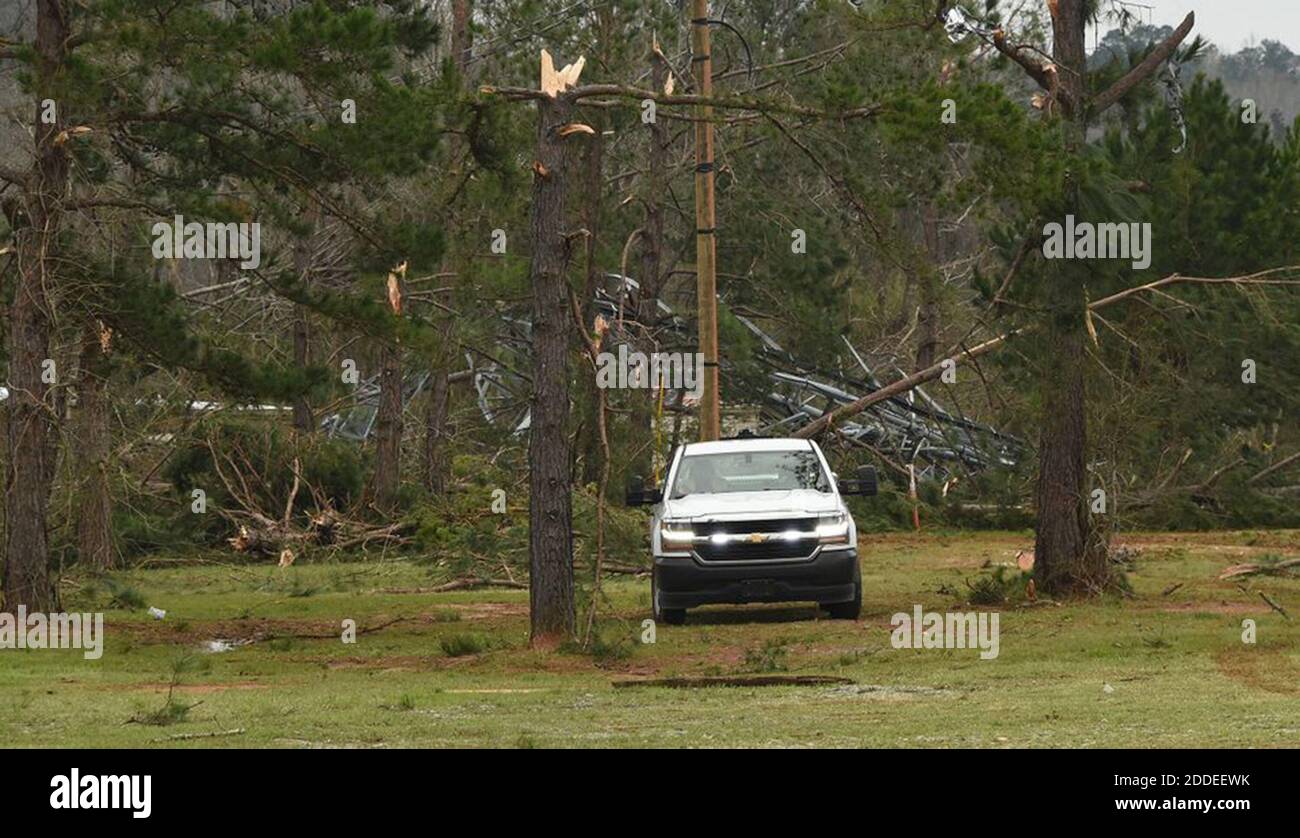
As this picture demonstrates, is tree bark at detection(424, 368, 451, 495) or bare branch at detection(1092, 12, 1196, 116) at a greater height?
bare branch at detection(1092, 12, 1196, 116)

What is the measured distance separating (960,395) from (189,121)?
27.5 m

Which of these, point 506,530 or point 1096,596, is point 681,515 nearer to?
point 1096,596

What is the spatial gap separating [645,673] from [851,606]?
4638mm

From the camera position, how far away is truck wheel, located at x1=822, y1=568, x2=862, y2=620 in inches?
833

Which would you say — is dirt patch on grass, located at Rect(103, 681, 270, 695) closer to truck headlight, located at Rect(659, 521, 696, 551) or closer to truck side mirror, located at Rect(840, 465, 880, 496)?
truck headlight, located at Rect(659, 521, 696, 551)

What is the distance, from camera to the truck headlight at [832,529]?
67.4ft

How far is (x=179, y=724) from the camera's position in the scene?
1312cm

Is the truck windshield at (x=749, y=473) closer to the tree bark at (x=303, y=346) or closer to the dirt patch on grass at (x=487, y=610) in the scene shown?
the dirt patch on grass at (x=487, y=610)

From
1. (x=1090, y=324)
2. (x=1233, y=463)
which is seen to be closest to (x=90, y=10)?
(x=1090, y=324)

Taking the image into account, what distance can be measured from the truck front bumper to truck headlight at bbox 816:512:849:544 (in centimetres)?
14

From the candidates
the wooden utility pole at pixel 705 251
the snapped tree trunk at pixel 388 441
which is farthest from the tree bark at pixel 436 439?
the wooden utility pole at pixel 705 251

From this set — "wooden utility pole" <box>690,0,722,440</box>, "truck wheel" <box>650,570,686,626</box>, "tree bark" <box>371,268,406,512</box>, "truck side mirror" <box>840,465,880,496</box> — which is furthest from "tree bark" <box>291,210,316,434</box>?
"truck side mirror" <box>840,465,880,496</box>

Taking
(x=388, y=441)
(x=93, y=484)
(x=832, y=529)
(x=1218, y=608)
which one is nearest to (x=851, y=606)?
(x=832, y=529)

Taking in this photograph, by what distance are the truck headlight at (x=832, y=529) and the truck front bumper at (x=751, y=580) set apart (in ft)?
0.45
